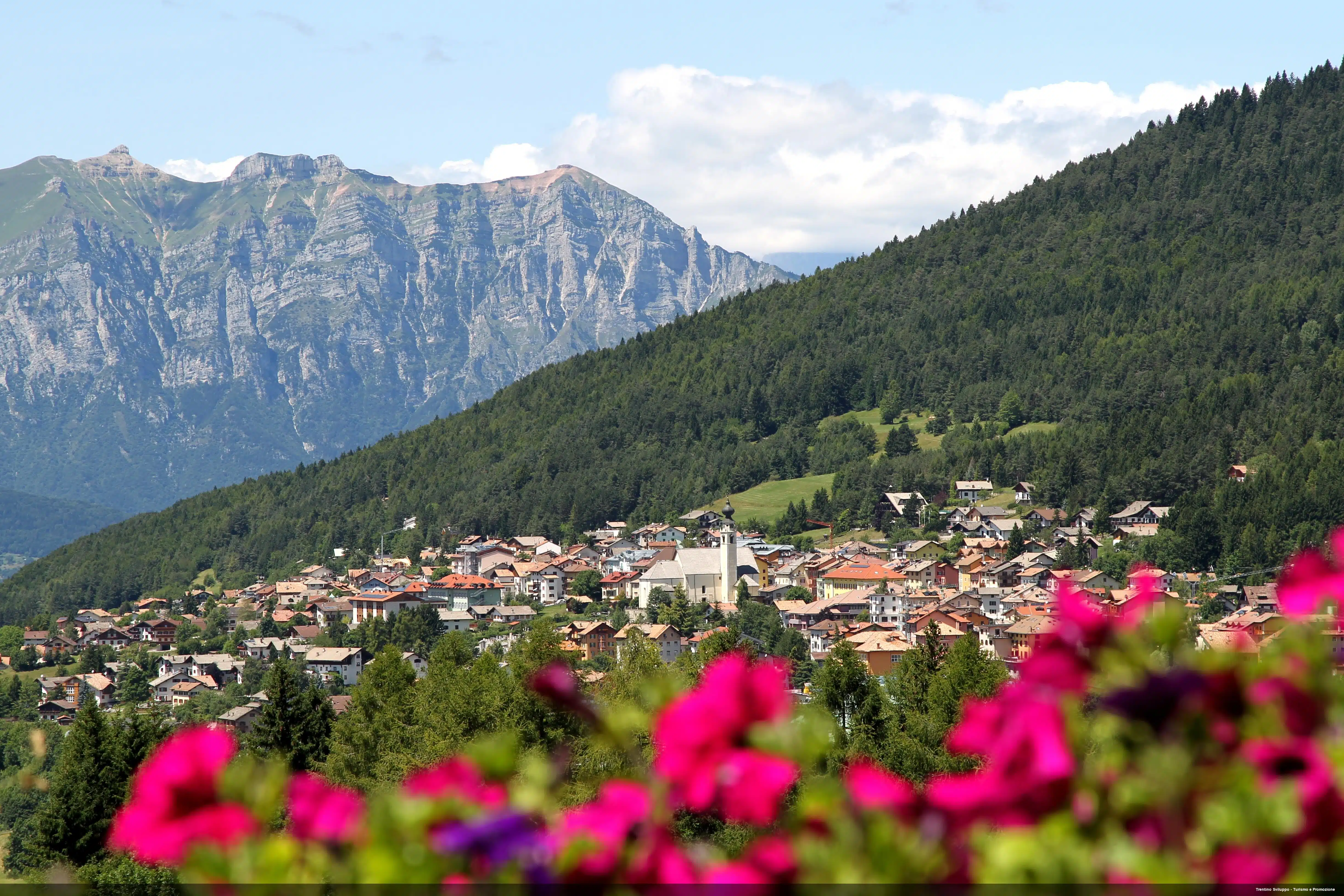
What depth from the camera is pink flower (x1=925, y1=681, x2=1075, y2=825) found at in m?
3.63

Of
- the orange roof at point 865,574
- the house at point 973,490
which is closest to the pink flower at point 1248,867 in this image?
the orange roof at point 865,574

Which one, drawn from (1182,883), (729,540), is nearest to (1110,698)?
(1182,883)

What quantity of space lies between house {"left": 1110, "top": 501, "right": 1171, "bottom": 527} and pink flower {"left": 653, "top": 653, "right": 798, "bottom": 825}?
462 feet

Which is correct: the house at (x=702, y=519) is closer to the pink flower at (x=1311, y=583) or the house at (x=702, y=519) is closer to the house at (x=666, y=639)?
the house at (x=666, y=639)

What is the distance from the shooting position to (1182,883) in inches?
131

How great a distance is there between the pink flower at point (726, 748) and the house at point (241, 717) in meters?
92.0

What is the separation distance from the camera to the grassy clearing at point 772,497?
16950cm

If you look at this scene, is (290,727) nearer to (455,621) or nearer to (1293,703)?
(1293,703)

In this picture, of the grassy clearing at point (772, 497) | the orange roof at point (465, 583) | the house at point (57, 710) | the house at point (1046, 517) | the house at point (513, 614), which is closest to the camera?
the house at point (57, 710)

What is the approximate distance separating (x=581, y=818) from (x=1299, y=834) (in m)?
1.82

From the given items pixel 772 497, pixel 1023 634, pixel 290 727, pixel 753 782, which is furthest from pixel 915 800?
pixel 772 497

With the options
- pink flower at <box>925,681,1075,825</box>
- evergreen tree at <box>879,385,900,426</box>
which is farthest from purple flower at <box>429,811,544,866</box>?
evergreen tree at <box>879,385,900,426</box>

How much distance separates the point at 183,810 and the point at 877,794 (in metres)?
1.81

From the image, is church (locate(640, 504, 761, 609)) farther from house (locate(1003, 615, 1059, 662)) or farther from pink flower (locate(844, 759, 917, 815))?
pink flower (locate(844, 759, 917, 815))
